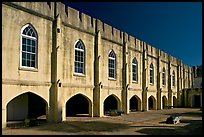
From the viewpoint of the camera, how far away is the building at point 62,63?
617 inches

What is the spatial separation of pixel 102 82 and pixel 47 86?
6852 mm

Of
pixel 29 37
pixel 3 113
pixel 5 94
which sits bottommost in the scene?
pixel 3 113

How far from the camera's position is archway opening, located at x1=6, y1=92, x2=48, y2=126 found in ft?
60.1

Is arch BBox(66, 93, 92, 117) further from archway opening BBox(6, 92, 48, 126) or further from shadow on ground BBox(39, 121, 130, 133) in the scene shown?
shadow on ground BBox(39, 121, 130, 133)

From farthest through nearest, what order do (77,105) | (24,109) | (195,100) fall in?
(195,100), (77,105), (24,109)

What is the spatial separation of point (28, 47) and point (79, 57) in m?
5.23

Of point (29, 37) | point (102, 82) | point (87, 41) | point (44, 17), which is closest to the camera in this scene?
point (29, 37)

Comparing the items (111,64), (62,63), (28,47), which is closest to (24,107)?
(62,63)

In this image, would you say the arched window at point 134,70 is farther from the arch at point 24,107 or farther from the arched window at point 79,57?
the arch at point 24,107

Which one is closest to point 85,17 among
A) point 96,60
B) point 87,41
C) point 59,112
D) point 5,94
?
point 87,41

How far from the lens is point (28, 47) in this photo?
16.7 m

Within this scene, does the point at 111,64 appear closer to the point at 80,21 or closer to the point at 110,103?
the point at 80,21

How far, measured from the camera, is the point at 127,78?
1062 inches

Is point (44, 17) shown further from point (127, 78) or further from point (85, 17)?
point (127, 78)
